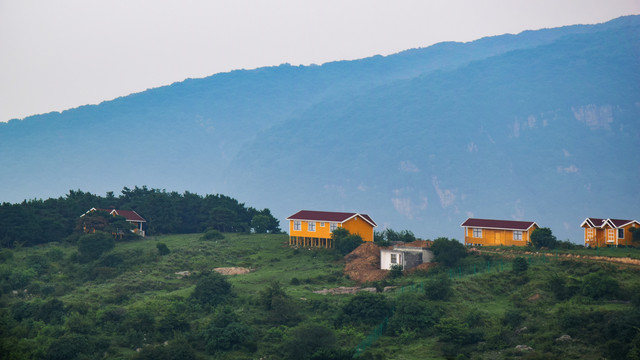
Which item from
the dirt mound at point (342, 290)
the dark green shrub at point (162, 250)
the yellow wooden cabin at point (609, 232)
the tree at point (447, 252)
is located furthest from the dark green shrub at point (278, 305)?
the yellow wooden cabin at point (609, 232)

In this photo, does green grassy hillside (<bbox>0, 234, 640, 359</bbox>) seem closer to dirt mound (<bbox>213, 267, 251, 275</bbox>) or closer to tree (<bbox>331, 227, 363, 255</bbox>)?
dirt mound (<bbox>213, 267, 251, 275</bbox>)

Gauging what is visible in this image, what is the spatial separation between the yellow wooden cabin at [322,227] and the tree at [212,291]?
23.5 meters

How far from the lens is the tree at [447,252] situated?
224 ft

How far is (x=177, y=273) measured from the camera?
75000mm

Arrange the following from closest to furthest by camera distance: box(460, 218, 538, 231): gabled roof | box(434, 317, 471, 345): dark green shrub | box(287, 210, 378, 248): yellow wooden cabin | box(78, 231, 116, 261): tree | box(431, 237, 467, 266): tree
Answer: box(434, 317, 471, 345): dark green shrub < box(431, 237, 467, 266): tree < box(460, 218, 538, 231): gabled roof < box(78, 231, 116, 261): tree < box(287, 210, 378, 248): yellow wooden cabin

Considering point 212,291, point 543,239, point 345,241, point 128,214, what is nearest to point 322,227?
point 345,241

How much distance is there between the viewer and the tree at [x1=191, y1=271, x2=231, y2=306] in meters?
60.2

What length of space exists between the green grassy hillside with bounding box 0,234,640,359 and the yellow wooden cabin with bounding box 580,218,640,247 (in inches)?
562

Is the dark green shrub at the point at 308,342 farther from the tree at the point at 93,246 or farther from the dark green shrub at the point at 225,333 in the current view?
the tree at the point at 93,246

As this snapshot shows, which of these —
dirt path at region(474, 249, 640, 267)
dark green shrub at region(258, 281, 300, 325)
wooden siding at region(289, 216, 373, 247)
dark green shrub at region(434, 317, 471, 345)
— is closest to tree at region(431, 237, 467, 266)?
dirt path at region(474, 249, 640, 267)

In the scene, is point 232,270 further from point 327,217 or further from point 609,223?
point 609,223

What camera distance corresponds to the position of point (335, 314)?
181ft

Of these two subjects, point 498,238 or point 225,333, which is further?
point 498,238

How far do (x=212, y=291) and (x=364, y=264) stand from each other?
59.6 feet
